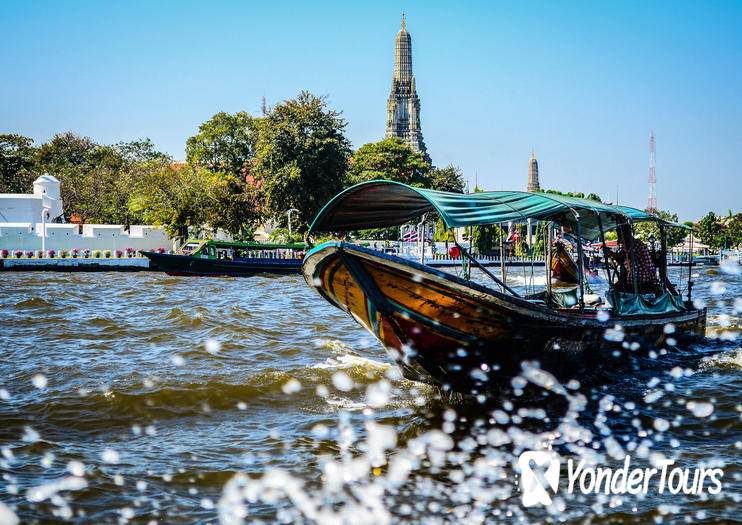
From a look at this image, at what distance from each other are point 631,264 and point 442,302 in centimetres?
465

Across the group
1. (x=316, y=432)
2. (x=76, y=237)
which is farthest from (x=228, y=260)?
(x=316, y=432)

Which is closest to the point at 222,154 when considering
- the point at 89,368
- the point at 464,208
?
the point at 89,368

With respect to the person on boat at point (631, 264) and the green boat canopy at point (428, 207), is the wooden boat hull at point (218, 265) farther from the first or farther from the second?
the green boat canopy at point (428, 207)

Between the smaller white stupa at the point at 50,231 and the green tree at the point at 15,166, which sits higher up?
the green tree at the point at 15,166

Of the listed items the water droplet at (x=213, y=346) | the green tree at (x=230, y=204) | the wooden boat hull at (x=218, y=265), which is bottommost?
the water droplet at (x=213, y=346)

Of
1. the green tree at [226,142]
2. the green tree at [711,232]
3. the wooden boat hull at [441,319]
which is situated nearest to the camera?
the wooden boat hull at [441,319]

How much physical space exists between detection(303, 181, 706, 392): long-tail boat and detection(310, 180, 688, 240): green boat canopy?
0.04 ft

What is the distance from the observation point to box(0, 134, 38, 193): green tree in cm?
4984

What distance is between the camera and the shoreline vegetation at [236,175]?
3550 centimetres

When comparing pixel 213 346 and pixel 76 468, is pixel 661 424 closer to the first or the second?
pixel 76 468

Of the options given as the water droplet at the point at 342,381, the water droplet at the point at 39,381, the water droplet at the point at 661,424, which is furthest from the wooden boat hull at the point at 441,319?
the water droplet at the point at 39,381

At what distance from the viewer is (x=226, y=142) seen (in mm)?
48719

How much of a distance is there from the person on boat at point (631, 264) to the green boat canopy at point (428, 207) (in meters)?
0.87

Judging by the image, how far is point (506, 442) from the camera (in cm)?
632
